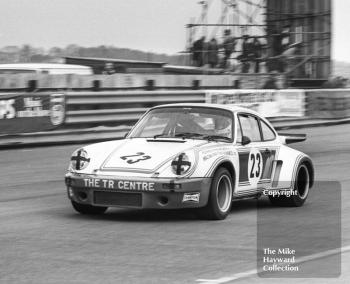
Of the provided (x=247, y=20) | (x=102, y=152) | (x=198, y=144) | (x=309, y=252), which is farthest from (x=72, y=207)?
(x=247, y=20)

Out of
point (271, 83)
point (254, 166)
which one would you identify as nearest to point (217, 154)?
point (254, 166)

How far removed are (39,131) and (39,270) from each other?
10.1 meters

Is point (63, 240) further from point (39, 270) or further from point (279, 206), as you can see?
point (279, 206)

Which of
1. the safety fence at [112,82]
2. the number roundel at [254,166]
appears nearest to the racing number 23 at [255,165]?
the number roundel at [254,166]

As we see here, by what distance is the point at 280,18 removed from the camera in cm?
3269

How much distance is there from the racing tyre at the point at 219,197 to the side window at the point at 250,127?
0.84 m

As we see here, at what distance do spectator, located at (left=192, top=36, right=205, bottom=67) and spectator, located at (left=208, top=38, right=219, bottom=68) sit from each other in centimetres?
28

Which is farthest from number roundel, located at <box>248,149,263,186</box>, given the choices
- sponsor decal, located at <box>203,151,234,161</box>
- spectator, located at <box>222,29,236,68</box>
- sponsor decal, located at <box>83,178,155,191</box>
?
spectator, located at <box>222,29,236,68</box>

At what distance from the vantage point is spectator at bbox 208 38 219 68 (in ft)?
102

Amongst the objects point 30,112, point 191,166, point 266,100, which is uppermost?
point 191,166

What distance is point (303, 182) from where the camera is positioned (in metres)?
9.76

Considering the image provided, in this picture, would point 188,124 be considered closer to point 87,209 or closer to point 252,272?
point 87,209

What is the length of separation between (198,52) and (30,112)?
16037 mm

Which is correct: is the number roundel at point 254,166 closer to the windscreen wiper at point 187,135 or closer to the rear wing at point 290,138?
the windscreen wiper at point 187,135
